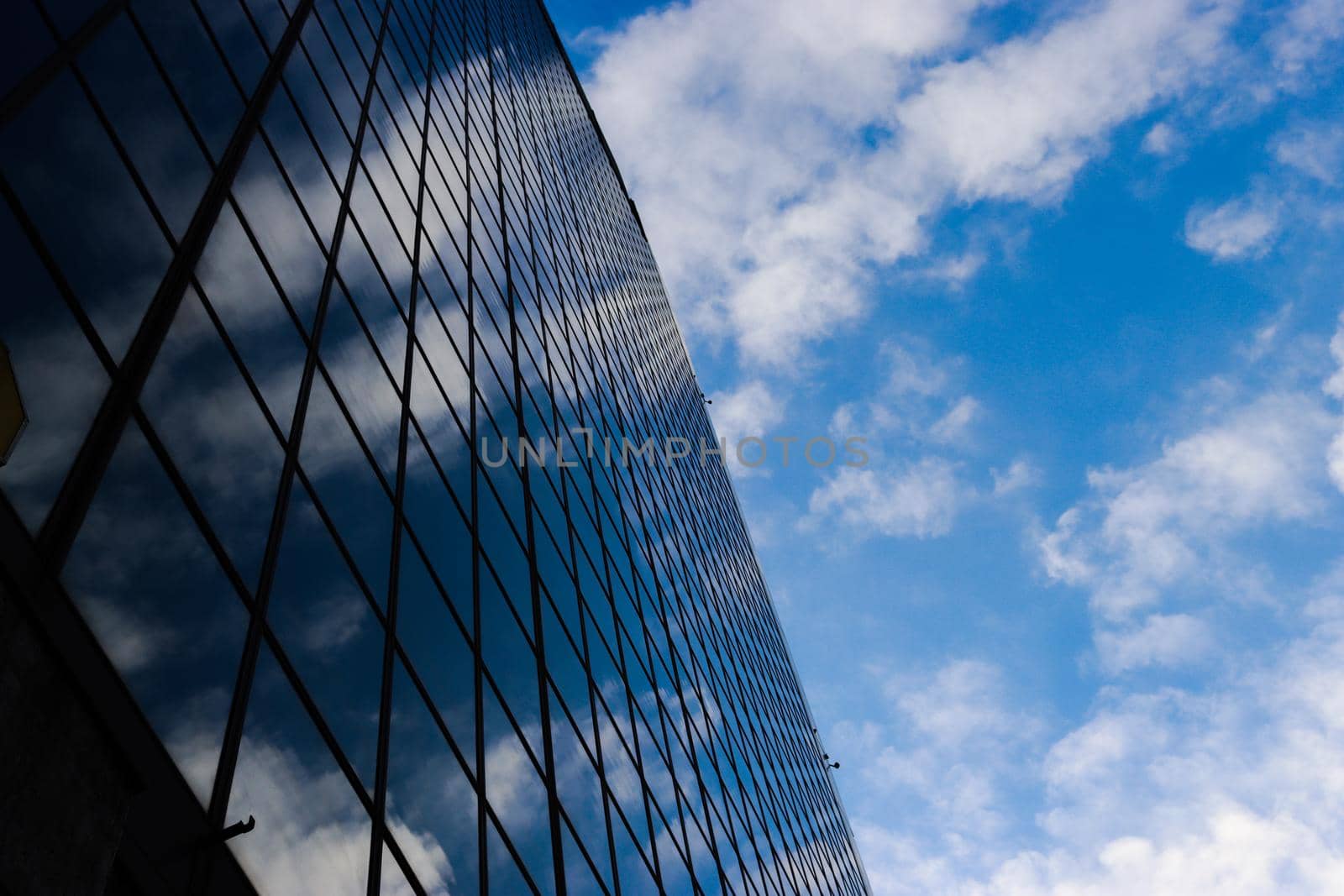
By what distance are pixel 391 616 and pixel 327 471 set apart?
1.85 m

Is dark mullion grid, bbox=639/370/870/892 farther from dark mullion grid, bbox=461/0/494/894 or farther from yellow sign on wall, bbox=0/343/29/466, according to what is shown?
yellow sign on wall, bbox=0/343/29/466

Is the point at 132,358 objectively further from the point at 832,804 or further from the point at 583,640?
the point at 832,804

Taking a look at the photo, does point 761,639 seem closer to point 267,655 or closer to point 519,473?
point 519,473

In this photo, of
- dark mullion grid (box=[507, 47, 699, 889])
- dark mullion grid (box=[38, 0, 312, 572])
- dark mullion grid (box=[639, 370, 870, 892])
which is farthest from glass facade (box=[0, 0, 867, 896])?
dark mullion grid (box=[639, 370, 870, 892])

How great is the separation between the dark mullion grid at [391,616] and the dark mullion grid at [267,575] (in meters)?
1.99

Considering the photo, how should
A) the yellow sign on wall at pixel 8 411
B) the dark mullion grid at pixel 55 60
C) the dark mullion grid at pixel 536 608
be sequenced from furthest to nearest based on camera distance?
the dark mullion grid at pixel 536 608, the dark mullion grid at pixel 55 60, the yellow sign on wall at pixel 8 411

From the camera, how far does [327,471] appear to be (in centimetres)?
1034

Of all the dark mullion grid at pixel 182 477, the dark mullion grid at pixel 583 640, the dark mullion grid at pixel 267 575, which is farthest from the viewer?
the dark mullion grid at pixel 583 640

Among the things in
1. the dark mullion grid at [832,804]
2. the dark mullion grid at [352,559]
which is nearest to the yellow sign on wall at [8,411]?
the dark mullion grid at [352,559]

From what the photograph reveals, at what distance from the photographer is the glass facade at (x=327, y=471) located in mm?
6828

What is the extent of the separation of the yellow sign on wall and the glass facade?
115 mm

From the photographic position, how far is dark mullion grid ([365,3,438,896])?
8602 mm

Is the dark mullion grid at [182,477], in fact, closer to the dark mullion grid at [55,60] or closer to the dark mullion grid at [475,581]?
the dark mullion grid at [55,60]

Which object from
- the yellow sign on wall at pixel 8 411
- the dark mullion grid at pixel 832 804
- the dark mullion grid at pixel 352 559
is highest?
the dark mullion grid at pixel 832 804
